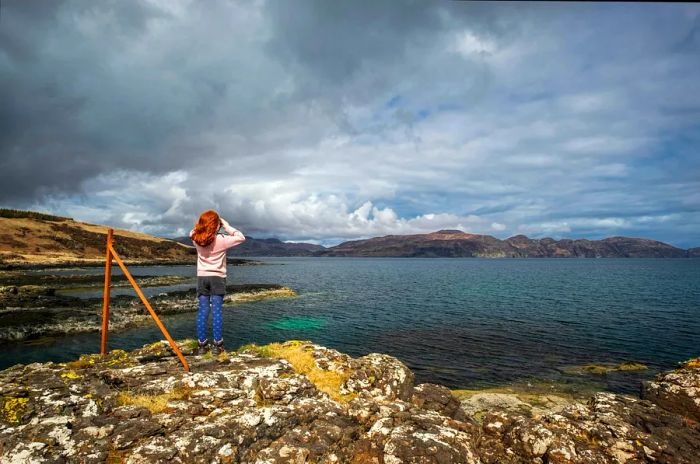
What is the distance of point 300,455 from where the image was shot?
8.04 m

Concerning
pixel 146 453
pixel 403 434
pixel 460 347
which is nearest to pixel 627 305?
pixel 460 347

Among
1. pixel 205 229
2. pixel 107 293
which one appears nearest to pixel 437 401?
pixel 205 229

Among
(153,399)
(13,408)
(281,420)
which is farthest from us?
A: (153,399)

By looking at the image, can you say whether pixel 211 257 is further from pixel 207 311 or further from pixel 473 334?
pixel 473 334

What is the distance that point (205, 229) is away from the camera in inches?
488

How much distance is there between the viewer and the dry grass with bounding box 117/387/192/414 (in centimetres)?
948

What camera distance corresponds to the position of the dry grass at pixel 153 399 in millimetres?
9484

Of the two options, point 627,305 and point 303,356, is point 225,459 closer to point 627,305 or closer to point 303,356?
point 303,356

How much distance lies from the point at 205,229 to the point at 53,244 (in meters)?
170

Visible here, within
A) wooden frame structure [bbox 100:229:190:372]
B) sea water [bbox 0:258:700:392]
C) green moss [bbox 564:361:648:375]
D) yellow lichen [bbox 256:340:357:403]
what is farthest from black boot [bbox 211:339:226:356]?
green moss [bbox 564:361:648:375]

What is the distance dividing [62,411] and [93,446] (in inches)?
68.1

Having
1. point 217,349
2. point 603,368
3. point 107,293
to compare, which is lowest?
point 603,368

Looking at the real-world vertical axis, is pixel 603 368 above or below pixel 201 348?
below

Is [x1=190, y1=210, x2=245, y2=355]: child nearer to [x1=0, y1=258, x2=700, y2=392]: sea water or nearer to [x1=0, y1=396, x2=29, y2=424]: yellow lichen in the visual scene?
[x1=0, y1=396, x2=29, y2=424]: yellow lichen
